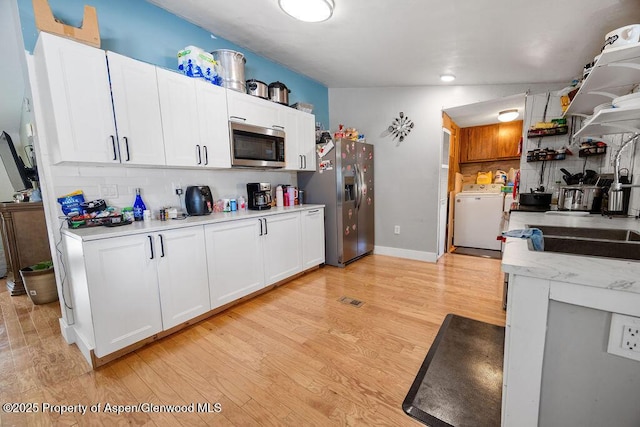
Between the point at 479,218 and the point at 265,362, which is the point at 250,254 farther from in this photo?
the point at 479,218

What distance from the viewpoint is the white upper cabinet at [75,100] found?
5.04 feet

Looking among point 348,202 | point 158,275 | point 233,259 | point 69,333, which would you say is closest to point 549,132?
point 348,202

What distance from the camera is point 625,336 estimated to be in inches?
27.6

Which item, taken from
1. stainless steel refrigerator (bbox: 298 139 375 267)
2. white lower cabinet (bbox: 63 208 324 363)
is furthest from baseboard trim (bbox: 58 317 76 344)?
stainless steel refrigerator (bbox: 298 139 375 267)

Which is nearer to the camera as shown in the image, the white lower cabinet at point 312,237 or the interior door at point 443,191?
the white lower cabinet at point 312,237

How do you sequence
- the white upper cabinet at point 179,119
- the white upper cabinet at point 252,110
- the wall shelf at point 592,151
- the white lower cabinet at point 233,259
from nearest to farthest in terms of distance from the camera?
the white upper cabinet at point 179,119
the white lower cabinet at point 233,259
the wall shelf at point 592,151
the white upper cabinet at point 252,110

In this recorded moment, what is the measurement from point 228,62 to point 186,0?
1.67ft

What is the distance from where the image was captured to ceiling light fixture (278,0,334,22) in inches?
70.3

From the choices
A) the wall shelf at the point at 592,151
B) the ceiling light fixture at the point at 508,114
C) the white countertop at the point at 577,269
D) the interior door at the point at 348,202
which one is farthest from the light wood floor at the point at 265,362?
the ceiling light fixture at the point at 508,114

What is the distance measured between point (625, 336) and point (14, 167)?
6204 mm

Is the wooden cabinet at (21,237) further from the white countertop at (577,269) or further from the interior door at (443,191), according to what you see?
the interior door at (443,191)

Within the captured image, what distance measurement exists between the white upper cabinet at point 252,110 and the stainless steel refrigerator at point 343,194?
A: 0.78 metres

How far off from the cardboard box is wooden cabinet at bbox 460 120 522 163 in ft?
17.0

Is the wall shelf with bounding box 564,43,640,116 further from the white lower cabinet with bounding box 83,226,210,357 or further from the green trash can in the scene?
the green trash can
